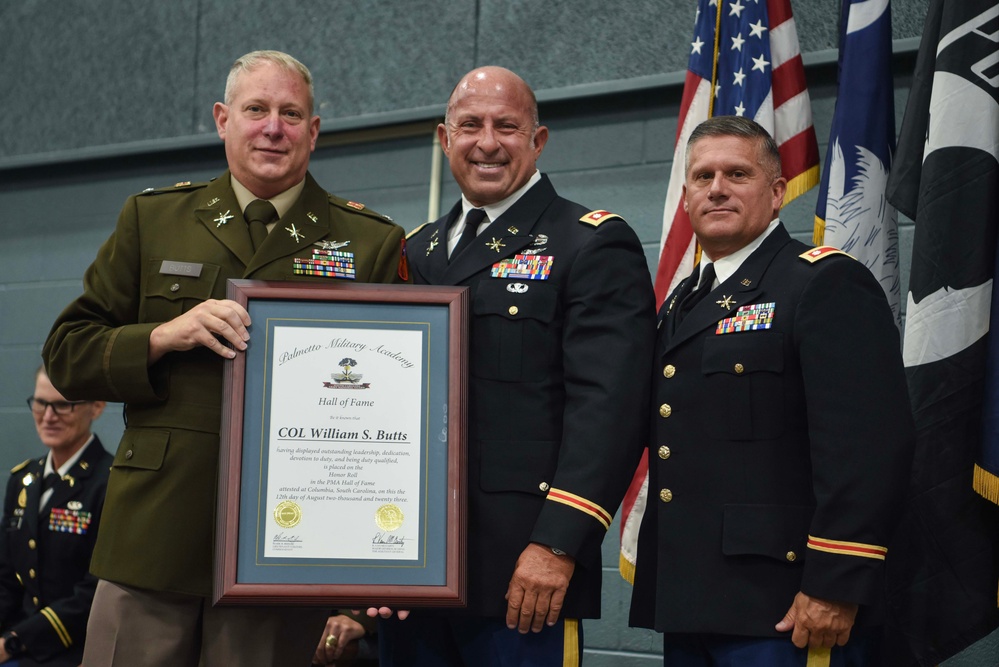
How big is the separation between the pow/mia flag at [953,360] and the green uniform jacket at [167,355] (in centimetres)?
133

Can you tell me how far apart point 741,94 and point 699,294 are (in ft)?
3.89

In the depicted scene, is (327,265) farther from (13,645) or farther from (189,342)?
(13,645)

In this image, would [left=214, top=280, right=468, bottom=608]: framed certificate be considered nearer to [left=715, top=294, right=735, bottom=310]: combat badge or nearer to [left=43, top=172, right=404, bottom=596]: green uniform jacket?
[left=43, top=172, right=404, bottom=596]: green uniform jacket

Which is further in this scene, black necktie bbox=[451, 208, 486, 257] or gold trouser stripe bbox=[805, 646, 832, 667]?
black necktie bbox=[451, 208, 486, 257]

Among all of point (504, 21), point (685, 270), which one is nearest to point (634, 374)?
point (685, 270)

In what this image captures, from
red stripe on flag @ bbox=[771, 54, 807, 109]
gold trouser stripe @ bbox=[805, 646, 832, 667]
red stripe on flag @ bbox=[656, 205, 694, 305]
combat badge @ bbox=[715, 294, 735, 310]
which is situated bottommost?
gold trouser stripe @ bbox=[805, 646, 832, 667]

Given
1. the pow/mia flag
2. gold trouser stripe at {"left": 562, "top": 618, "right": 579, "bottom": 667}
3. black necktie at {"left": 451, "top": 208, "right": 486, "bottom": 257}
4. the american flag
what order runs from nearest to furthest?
gold trouser stripe at {"left": 562, "top": 618, "right": 579, "bottom": 667} → black necktie at {"left": 451, "top": 208, "right": 486, "bottom": 257} → the pow/mia flag → the american flag

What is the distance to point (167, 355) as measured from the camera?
211cm

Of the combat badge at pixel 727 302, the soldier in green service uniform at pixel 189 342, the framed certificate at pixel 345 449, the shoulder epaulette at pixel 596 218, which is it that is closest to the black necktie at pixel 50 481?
the soldier in green service uniform at pixel 189 342

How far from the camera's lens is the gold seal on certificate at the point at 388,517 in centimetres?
203

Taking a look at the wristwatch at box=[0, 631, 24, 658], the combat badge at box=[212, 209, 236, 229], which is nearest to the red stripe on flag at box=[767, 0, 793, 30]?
the combat badge at box=[212, 209, 236, 229]

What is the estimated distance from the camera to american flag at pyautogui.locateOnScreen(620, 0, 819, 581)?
3215mm

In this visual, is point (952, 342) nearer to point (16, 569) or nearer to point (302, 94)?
point (302, 94)

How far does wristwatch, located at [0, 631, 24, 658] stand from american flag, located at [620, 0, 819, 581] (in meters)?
2.08
